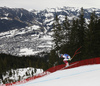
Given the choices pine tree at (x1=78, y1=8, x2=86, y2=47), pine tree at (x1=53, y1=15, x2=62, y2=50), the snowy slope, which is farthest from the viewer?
pine tree at (x1=53, y1=15, x2=62, y2=50)

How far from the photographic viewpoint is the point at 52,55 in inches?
1641

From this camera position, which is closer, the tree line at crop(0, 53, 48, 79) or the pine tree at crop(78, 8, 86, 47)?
the pine tree at crop(78, 8, 86, 47)

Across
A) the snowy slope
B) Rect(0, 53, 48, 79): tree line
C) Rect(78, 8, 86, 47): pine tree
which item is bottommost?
Rect(0, 53, 48, 79): tree line

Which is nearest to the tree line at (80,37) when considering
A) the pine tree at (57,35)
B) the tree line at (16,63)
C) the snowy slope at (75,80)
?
the pine tree at (57,35)

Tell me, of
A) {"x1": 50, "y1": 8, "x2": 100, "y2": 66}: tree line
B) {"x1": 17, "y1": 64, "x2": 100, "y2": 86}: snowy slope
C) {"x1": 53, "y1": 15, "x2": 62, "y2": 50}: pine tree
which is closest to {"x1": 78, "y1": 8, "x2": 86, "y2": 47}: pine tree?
{"x1": 50, "y1": 8, "x2": 100, "y2": 66}: tree line

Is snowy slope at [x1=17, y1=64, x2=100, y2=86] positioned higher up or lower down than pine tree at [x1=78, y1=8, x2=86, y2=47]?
lower down

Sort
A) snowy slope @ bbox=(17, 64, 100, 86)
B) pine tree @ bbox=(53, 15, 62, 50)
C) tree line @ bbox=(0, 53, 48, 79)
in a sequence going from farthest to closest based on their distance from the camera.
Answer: tree line @ bbox=(0, 53, 48, 79) → pine tree @ bbox=(53, 15, 62, 50) → snowy slope @ bbox=(17, 64, 100, 86)

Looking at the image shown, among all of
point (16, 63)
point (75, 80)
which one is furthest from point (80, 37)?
point (16, 63)

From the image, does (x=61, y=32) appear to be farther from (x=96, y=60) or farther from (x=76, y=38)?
(x=96, y=60)

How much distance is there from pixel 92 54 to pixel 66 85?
19064mm

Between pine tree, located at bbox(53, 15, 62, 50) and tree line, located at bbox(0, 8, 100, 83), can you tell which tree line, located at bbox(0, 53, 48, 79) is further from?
tree line, located at bbox(0, 8, 100, 83)

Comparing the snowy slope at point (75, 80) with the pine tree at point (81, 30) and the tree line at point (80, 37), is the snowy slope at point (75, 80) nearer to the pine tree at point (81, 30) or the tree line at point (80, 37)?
the tree line at point (80, 37)

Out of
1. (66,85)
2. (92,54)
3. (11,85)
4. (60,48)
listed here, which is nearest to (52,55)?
(60,48)

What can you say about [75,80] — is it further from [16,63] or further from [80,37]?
[16,63]
